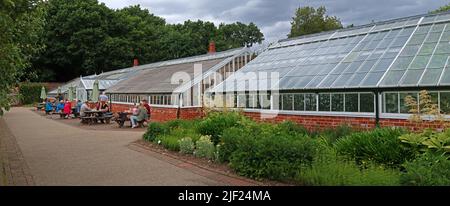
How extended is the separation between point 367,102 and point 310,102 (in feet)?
6.93

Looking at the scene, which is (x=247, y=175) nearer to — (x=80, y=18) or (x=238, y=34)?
(x=80, y=18)

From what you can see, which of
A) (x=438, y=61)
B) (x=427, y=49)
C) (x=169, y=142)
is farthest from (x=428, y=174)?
(x=169, y=142)

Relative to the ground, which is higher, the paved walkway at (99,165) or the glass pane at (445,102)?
the glass pane at (445,102)

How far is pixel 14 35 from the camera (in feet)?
30.0

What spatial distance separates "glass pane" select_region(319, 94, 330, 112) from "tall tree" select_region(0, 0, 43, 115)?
26.7ft

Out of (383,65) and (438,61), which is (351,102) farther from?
(438,61)

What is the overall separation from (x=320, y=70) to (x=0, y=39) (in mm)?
9826

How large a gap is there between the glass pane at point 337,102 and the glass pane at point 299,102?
1241 millimetres

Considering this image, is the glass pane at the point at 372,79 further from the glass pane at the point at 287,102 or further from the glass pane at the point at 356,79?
the glass pane at the point at 287,102

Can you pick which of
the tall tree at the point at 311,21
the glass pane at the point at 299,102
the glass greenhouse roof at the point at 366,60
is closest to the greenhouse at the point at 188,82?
the glass greenhouse roof at the point at 366,60

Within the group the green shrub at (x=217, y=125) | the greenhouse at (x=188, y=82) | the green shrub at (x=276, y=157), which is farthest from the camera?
the greenhouse at (x=188, y=82)

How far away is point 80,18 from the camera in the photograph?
56.6 m

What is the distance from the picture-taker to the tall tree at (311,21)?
163 ft
